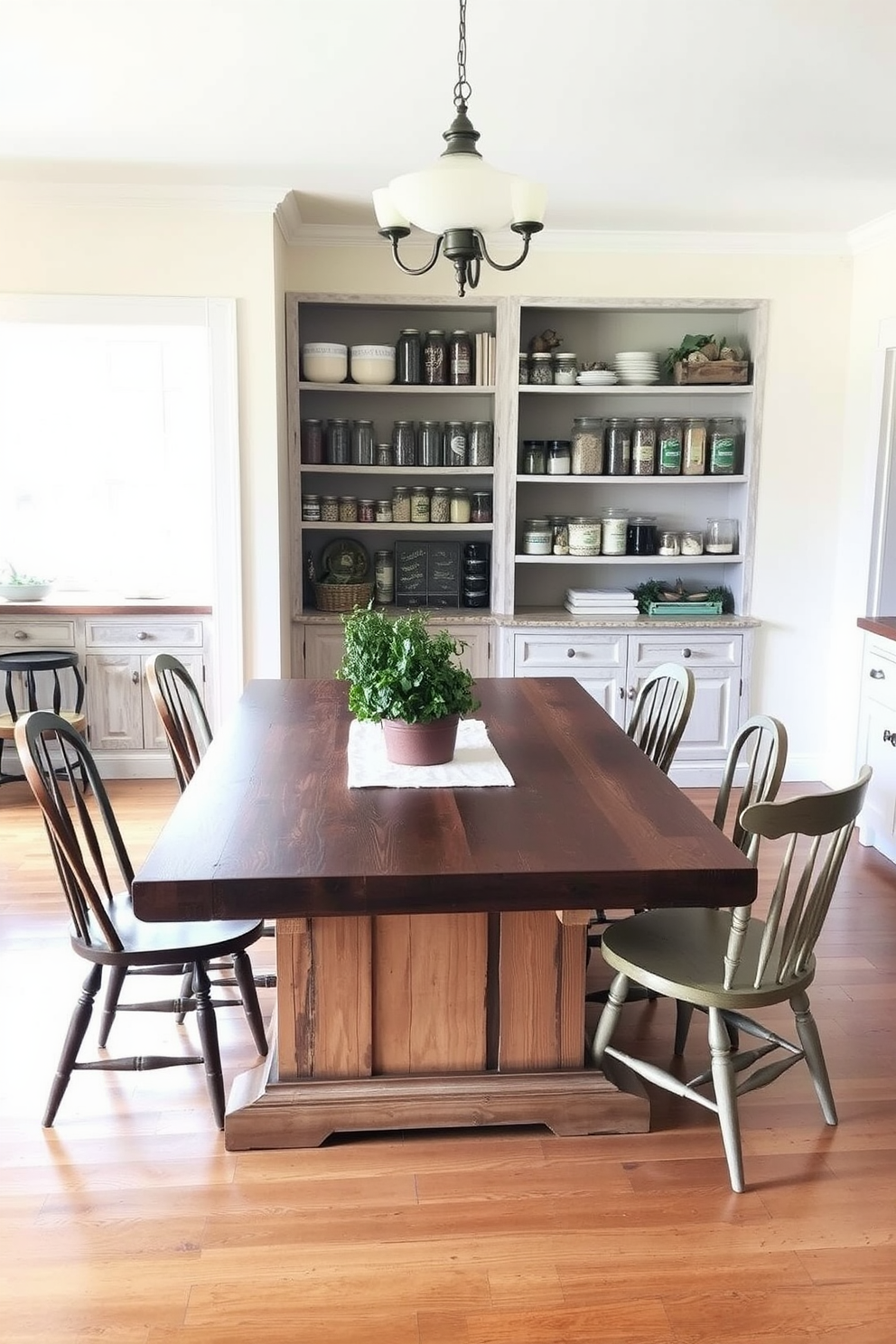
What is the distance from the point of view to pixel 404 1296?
6.39 ft

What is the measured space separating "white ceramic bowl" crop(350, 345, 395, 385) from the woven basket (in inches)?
36.6

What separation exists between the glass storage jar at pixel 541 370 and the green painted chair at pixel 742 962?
10.1 feet

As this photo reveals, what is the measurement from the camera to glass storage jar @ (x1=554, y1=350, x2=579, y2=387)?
5051 millimetres

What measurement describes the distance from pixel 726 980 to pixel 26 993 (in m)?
1.93

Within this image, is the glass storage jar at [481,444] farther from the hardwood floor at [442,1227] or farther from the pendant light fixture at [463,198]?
the hardwood floor at [442,1227]

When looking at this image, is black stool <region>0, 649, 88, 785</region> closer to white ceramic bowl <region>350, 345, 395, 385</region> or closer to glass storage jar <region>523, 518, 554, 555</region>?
white ceramic bowl <region>350, 345, 395, 385</region>

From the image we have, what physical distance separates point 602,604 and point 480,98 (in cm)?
244

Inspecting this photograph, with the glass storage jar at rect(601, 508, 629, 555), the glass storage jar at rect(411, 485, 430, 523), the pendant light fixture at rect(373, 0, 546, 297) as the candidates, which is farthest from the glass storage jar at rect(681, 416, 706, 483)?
the pendant light fixture at rect(373, 0, 546, 297)

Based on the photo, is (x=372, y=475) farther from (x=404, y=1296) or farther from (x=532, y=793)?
(x=404, y=1296)

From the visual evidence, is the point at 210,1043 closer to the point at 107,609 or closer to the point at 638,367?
the point at 107,609

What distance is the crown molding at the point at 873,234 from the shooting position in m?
4.58

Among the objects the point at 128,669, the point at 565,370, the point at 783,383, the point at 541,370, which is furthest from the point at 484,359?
the point at 128,669

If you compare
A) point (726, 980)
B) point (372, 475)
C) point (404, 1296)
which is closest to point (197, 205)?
point (372, 475)

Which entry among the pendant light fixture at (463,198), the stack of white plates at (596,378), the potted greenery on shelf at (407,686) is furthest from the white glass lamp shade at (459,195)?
the stack of white plates at (596,378)
